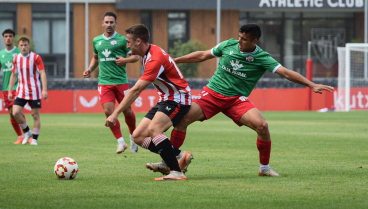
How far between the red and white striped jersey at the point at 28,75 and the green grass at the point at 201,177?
100cm

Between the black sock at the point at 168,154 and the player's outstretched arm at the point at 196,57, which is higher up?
the player's outstretched arm at the point at 196,57

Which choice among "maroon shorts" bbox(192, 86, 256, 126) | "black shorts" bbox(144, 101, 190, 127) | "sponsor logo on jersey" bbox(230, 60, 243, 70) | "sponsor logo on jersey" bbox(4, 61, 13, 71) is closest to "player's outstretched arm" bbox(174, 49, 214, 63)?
"sponsor logo on jersey" bbox(230, 60, 243, 70)

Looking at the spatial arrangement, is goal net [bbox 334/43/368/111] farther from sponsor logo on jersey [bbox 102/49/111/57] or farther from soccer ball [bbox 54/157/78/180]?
soccer ball [bbox 54/157/78/180]

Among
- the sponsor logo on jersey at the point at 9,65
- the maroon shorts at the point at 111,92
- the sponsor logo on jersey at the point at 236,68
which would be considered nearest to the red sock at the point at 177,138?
the sponsor logo on jersey at the point at 236,68

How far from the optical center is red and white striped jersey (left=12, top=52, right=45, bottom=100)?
12609 mm

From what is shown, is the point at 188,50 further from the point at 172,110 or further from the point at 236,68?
the point at 172,110

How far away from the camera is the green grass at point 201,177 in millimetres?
5656

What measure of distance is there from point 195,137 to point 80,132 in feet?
10.5

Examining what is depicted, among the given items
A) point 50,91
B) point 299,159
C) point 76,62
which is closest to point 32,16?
point 76,62

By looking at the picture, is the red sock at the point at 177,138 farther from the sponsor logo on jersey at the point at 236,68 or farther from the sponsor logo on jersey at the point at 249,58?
the sponsor logo on jersey at the point at 249,58

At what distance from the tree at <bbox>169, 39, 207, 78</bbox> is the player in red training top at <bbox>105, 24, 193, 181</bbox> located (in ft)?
71.1

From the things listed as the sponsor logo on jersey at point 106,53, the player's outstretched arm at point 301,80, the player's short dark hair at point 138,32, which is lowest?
the player's outstretched arm at point 301,80

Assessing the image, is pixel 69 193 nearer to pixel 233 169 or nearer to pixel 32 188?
pixel 32 188

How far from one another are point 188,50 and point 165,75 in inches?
896
